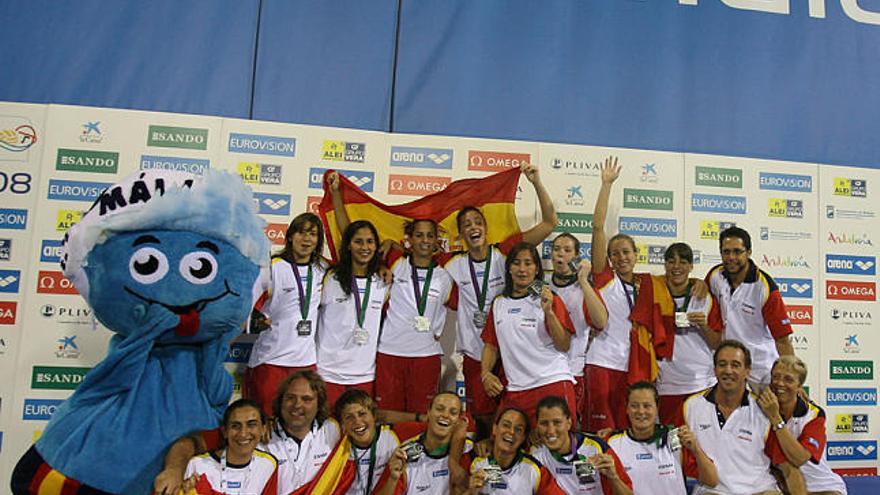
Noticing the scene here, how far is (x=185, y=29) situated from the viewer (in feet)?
15.8

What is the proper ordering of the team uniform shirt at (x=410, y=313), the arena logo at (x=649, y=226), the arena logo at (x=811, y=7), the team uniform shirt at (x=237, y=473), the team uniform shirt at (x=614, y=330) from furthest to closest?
the arena logo at (x=811, y=7) → the arena logo at (x=649, y=226) → the team uniform shirt at (x=614, y=330) → the team uniform shirt at (x=410, y=313) → the team uniform shirt at (x=237, y=473)

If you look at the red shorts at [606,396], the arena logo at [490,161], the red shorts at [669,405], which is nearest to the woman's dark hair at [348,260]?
the arena logo at [490,161]

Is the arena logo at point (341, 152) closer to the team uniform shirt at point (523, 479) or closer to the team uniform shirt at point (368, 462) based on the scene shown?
the team uniform shirt at point (368, 462)

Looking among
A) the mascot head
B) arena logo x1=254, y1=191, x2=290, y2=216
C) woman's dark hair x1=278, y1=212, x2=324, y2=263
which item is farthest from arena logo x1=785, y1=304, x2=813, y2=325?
the mascot head

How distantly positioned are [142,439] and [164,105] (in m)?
2.96

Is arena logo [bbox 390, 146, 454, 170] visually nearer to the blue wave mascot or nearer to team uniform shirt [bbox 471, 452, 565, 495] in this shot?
the blue wave mascot

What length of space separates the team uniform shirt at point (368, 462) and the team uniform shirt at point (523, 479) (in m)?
0.47

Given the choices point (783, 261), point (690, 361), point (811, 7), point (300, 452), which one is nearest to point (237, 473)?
point (300, 452)

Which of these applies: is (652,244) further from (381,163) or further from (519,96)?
(381,163)

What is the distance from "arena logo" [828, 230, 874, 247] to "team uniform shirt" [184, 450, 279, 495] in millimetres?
4517

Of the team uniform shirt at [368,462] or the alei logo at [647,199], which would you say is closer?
the team uniform shirt at [368,462]

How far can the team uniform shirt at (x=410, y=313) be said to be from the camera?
12.9 ft

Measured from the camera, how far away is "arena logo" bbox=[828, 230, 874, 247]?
506 centimetres

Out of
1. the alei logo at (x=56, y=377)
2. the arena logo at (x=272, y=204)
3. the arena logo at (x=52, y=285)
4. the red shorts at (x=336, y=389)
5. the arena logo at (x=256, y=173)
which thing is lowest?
the alei logo at (x=56, y=377)
